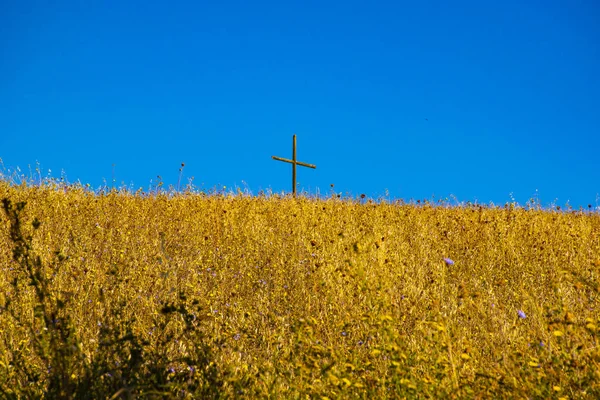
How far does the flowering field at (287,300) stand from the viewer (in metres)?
2.65

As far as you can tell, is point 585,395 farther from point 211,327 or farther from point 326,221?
point 326,221

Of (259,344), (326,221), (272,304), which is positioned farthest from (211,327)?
(326,221)

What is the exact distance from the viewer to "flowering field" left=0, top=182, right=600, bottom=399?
104 inches

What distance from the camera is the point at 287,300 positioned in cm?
470

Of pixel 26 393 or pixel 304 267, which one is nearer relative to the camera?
pixel 26 393

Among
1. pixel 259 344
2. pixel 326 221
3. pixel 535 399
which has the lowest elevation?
pixel 535 399

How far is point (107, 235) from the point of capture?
21.1ft

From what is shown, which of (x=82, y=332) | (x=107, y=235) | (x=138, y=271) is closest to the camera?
(x=82, y=332)

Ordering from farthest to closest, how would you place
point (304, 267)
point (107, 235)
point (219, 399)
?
point (107, 235)
point (304, 267)
point (219, 399)

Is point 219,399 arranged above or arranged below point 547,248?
below

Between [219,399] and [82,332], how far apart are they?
5.03 feet

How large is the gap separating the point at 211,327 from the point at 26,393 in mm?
1534

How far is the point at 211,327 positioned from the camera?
404cm

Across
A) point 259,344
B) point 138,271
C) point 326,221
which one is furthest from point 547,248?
point 138,271
